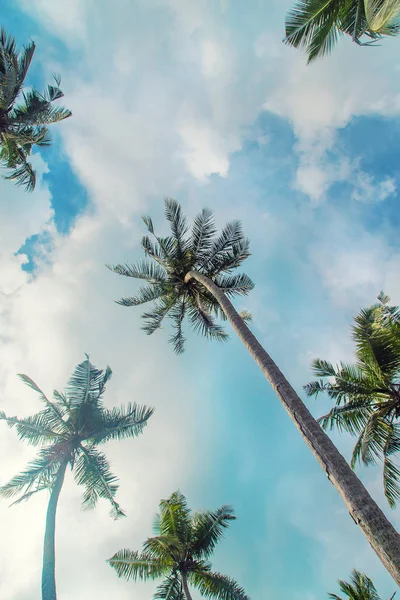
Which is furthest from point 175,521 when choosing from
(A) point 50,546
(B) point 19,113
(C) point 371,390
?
(B) point 19,113

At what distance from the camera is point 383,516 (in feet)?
12.4

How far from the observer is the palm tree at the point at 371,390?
9.88 metres

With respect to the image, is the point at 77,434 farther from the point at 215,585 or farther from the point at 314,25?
the point at 314,25

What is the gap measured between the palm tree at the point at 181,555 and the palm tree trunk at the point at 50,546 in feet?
8.23

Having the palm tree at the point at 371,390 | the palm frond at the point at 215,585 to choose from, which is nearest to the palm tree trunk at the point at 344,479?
the palm tree at the point at 371,390

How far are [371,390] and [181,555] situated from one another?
10138mm

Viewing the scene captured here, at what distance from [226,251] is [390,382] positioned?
7.52 meters

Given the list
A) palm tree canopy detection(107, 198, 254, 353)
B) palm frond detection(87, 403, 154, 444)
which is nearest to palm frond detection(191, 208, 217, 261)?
palm tree canopy detection(107, 198, 254, 353)

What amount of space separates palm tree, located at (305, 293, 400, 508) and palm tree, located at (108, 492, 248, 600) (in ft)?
22.7

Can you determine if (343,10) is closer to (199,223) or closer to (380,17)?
(380,17)

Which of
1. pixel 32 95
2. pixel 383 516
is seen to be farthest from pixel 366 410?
pixel 32 95

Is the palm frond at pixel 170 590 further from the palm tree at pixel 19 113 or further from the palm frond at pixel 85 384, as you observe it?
the palm tree at pixel 19 113

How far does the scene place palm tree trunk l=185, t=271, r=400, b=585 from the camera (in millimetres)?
3447

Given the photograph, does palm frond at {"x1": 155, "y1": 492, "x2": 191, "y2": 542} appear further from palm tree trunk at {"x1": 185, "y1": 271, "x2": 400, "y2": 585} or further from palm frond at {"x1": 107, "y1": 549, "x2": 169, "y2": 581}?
palm tree trunk at {"x1": 185, "y1": 271, "x2": 400, "y2": 585}
